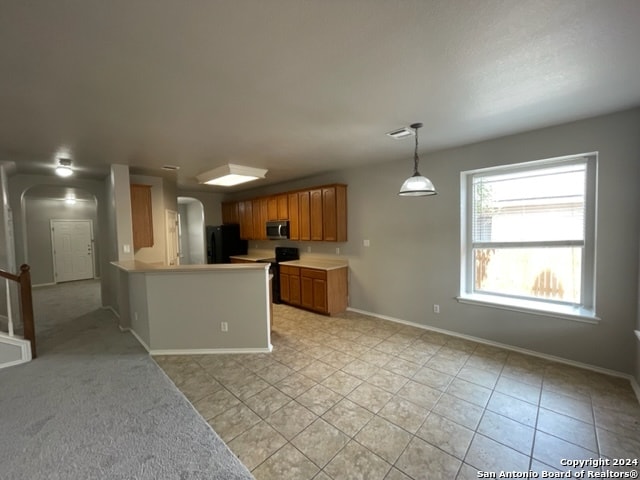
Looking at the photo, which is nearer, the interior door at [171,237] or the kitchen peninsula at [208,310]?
the kitchen peninsula at [208,310]

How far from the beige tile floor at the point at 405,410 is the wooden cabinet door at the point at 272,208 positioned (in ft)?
10.7

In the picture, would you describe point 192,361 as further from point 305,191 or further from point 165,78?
point 305,191

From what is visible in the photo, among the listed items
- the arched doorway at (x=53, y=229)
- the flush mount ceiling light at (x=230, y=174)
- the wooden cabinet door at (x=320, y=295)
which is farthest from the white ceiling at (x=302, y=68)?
the arched doorway at (x=53, y=229)

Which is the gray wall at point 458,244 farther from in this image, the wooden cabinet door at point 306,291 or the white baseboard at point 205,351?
the white baseboard at point 205,351

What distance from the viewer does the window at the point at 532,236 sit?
122 inches

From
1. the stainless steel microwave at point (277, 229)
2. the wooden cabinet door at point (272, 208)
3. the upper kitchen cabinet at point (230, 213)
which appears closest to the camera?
the stainless steel microwave at point (277, 229)

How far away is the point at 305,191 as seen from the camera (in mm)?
5512

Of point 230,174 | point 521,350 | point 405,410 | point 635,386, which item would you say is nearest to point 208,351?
point 405,410

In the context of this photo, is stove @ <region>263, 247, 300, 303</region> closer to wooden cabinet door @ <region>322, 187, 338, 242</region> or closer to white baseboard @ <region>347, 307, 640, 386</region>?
wooden cabinet door @ <region>322, 187, 338, 242</region>

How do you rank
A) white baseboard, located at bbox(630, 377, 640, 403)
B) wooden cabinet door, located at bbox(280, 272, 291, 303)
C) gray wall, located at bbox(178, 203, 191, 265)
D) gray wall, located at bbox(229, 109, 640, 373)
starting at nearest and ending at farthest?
1. white baseboard, located at bbox(630, 377, 640, 403)
2. gray wall, located at bbox(229, 109, 640, 373)
3. wooden cabinet door, located at bbox(280, 272, 291, 303)
4. gray wall, located at bbox(178, 203, 191, 265)

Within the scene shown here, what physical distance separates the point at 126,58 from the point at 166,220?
13.7 ft

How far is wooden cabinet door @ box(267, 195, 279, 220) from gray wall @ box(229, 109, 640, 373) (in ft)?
2.24

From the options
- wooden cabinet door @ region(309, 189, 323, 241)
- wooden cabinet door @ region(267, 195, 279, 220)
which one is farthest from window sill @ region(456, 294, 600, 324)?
wooden cabinet door @ region(267, 195, 279, 220)

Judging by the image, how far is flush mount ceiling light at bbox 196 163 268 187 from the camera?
4.47 m
